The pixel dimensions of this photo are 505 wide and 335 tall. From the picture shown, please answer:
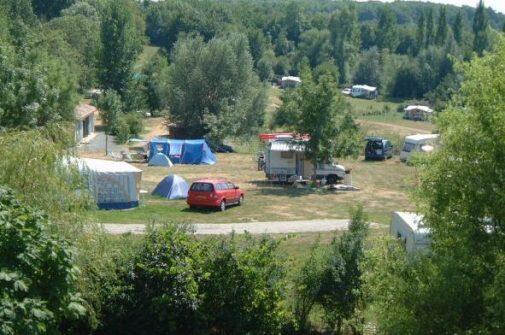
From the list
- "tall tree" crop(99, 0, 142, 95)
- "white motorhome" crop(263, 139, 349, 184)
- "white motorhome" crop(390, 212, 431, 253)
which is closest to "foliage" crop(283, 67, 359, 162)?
"white motorhome" crop(263, 139, 349, 184)

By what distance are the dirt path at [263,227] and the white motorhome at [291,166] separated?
316 inches

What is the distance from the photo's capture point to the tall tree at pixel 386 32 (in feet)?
444

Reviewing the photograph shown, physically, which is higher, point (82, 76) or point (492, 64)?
point (492, 64)

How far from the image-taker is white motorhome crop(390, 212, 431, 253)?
599 inches

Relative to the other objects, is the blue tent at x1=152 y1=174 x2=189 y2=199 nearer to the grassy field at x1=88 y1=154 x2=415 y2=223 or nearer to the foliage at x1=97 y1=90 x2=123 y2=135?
the grassy field at x1=88 y1=154 x2=415 y2=223

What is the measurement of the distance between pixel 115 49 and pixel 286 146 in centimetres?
3266

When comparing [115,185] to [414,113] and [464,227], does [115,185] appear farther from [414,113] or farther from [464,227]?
[414,113]

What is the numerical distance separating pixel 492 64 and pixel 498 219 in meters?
1.97

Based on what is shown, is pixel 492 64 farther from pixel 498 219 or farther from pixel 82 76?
pixel 82 76

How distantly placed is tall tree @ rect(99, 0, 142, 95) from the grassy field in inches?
936

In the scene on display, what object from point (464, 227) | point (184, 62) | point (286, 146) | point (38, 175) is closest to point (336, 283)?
point (464, 227)

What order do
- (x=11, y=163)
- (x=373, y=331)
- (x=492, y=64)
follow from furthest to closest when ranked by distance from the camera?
(x=373, y=331)
(x=11, y=163)
(x=492, y=64)

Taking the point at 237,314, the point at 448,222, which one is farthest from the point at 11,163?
the point at 448,222

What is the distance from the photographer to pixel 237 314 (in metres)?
12.5
